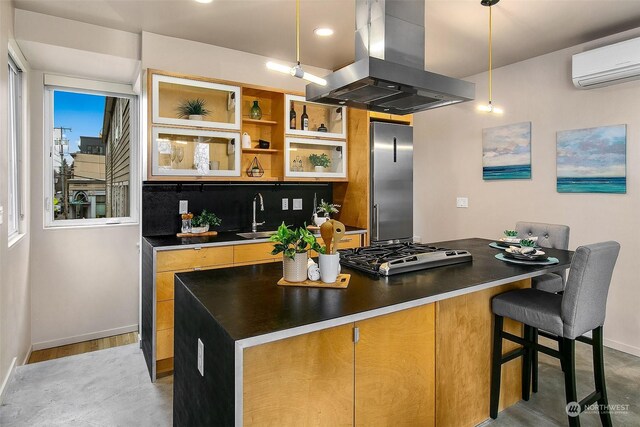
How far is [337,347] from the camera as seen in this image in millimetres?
1505

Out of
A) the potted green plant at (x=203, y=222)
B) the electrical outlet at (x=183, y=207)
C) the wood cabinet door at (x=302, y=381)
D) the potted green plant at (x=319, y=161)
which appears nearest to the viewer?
the wood cabinet door at (x=302, y=381)

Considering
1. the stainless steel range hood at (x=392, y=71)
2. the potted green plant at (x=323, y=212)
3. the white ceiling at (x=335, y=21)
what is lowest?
the potted green plant at (x=323, y=212)

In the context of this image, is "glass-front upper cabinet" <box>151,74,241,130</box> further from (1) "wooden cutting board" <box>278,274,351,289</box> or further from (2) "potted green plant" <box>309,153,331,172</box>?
(1) "wooden cutting board" <box>278,274,351,289</box>

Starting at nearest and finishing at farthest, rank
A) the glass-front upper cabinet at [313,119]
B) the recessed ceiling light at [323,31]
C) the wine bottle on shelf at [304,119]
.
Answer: the recessed ceiling light at [323,31]
the glass-front upper cabinet at [313,119]
the wine bottle on shelf at [304,119]

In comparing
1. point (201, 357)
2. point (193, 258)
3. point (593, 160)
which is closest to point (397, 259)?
point (201, 357)

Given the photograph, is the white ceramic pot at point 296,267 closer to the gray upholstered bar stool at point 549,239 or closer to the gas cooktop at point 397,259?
the gas cooktop at point 397,259

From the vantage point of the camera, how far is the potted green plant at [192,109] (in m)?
3.30

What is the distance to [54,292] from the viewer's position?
3.38 m

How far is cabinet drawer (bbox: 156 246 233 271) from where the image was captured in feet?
9.21

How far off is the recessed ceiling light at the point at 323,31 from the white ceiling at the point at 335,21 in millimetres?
58

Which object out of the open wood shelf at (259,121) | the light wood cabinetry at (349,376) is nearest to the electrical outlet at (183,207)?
the open wood shelf at (259,121)

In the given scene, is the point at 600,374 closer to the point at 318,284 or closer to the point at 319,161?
the point at 318,284

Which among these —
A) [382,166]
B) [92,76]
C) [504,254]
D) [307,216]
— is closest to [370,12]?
[504,254]

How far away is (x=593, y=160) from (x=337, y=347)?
313 centimetres
